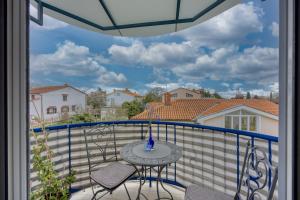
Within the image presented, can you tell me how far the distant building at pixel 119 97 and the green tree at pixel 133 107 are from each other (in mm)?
62

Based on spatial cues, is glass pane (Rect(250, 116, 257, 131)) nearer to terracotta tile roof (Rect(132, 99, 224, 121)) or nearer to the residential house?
terracotta tile roof (Rect(132, 99, 224, 121))

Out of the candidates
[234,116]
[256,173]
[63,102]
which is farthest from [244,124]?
[63,102]

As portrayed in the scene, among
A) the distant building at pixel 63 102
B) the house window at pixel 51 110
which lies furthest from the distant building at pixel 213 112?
the house window at pixel 51 110

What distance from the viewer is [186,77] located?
2.46 meters

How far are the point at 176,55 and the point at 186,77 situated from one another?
1.15ft

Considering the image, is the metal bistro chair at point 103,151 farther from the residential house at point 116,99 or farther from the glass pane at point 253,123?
the glass pane at point 253,123

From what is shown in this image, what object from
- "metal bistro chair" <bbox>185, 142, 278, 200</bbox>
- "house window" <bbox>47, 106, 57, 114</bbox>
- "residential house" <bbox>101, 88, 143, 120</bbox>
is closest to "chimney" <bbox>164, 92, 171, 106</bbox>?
"residential house" <bbox>101, 88, 143, 120</bbox>

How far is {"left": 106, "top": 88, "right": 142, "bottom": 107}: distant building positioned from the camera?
8.53 ft

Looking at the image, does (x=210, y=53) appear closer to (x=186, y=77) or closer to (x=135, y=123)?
(x=186, y=77)

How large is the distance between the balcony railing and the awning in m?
1.43

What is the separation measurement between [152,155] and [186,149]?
966 mm
